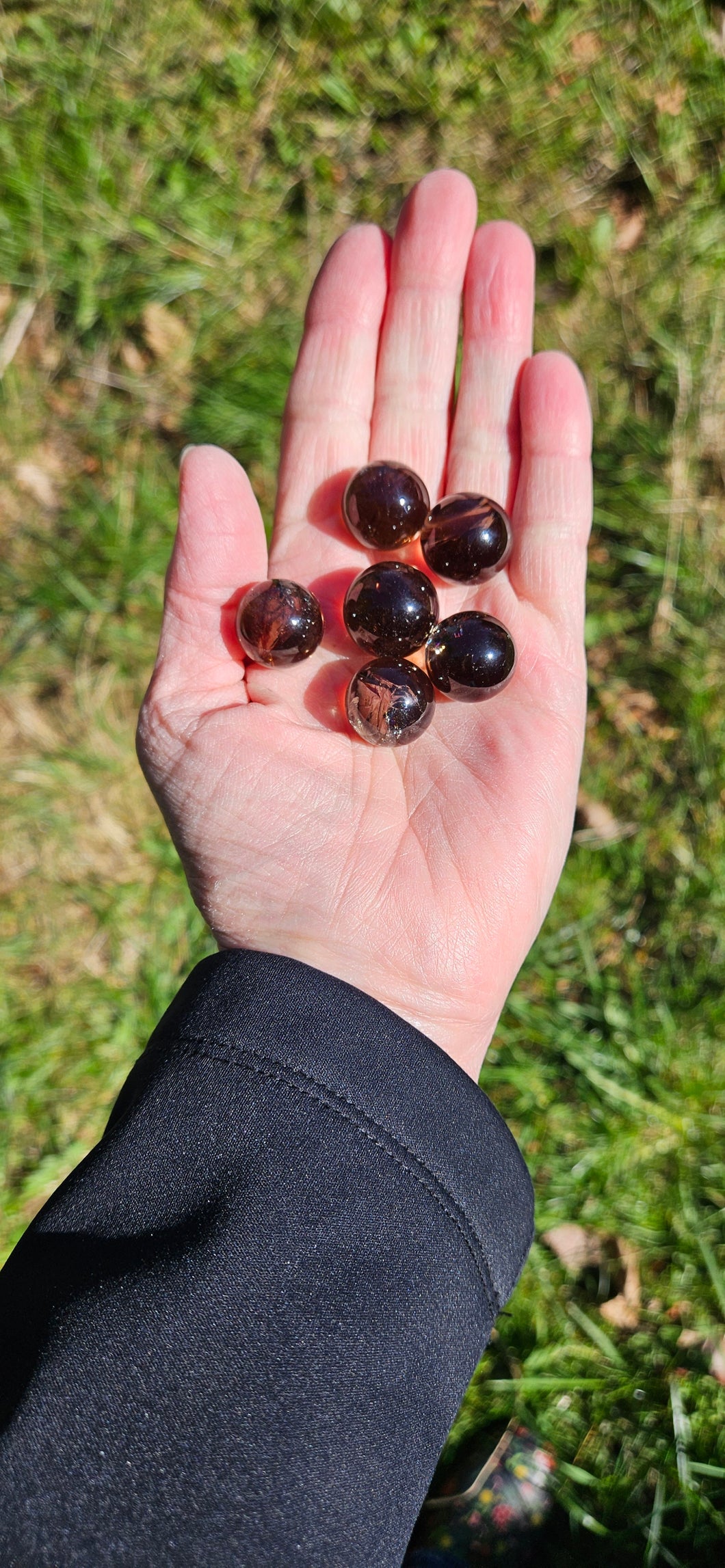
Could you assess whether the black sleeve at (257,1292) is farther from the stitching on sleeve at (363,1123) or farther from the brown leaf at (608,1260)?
the brown leaf at (608,1260)

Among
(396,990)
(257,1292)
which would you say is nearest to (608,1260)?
(396,990)

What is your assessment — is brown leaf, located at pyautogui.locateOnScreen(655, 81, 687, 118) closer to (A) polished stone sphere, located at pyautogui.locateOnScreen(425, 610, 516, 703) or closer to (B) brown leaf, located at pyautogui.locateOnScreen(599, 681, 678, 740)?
(B) brown leaf, located at pyautogui.locateOnScreen(599, 681, 678, 740)

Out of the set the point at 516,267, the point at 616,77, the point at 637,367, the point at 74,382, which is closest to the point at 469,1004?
the point at 516,267

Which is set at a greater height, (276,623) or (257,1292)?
(276,623)

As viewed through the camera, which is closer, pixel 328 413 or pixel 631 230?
pixel 328 413

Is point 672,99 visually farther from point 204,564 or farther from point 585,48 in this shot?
point 204,564

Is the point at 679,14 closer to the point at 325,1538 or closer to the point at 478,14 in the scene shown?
the point at 478,14
